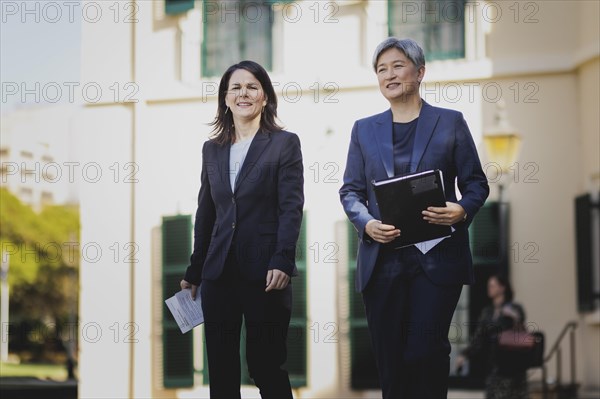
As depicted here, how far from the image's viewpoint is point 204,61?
448 inches

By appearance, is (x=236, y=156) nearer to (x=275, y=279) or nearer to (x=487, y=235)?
(x=275, y=279)

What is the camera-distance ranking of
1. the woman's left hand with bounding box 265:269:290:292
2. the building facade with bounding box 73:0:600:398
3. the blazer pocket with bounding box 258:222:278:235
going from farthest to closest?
1. the building facade with bounding box 73:0:600:398
2. the blazer pocket with bounding box 258:222:278:235
3. the woman's left hand with bounding box 265:269:290:292

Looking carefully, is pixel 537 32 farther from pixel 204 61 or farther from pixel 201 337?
pixel 201 337

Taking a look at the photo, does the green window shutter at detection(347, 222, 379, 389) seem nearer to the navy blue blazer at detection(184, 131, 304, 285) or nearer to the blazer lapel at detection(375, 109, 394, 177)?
the navy blue blazer at detection(184, 131, 304, 285)

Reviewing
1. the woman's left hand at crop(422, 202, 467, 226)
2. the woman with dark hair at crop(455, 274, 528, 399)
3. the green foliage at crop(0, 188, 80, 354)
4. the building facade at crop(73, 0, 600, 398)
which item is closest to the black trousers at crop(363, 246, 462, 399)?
the woman's left hand at crop(422, 202, 467, 226)

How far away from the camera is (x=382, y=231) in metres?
5.12

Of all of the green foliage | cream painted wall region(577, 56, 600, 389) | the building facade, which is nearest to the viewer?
cream painted wall region(577, 56, 600, 389)

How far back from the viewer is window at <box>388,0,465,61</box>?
36.4ft

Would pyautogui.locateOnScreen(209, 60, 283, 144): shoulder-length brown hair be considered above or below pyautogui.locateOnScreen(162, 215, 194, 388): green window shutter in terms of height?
above

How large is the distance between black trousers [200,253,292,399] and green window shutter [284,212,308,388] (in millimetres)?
5337

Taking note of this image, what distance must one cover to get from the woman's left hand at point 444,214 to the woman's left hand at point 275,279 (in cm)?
62

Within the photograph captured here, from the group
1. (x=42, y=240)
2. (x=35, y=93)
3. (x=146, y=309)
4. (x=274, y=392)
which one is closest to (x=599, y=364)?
(x=146, y=309)

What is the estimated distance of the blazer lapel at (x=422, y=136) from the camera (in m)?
5.24

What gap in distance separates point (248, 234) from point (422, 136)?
80 cm
